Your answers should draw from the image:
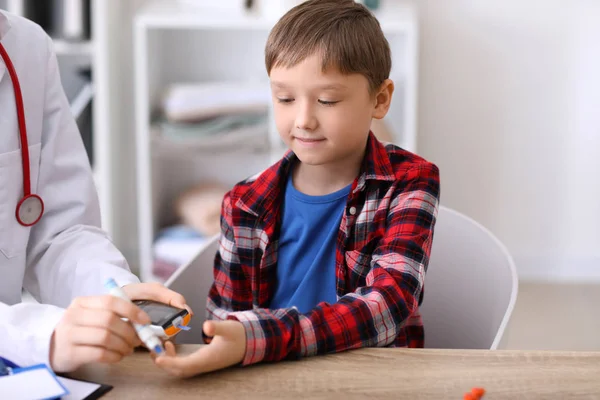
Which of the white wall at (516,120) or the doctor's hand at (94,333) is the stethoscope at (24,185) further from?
the white wall at (516,120)

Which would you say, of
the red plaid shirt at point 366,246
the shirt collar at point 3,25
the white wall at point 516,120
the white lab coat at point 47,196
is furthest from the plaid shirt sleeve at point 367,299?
the white wall at point 516,120

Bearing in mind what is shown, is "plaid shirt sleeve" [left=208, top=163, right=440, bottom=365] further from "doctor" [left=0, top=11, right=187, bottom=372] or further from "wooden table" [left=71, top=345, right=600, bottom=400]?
"doctor" [left=0, top=11, right=187, bottom=372]

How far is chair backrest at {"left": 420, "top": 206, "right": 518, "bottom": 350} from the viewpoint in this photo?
4.18 ft

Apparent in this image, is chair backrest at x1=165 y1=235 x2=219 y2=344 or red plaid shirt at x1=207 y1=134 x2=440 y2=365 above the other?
red plaid shirt at x1=207 y1=134 x2=440 y2=365

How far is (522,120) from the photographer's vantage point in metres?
3.22

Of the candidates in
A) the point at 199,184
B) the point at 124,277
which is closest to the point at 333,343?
the point at 124,277

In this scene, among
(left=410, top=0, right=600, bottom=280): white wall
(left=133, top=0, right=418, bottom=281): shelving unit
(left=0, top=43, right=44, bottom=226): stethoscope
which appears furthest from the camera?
(left=410, top=0, right=600, bottom=280): white wall

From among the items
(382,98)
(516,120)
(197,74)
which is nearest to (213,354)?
(382,98)

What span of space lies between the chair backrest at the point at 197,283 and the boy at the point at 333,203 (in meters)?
0.03

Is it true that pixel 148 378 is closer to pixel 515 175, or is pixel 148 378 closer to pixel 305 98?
pixel 305 98

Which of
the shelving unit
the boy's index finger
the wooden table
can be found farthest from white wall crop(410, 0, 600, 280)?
the boy's index finger

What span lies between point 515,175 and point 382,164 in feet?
7.05

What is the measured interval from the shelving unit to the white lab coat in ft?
5.44

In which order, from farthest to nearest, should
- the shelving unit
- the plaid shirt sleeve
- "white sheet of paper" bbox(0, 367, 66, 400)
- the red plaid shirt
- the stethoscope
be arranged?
the shelving unit, the stethoscope, the red plaid shirt, the plaid shirt sleeve, "white sheet of paper" bbox(0, 367, 66, 400)
